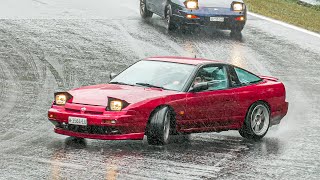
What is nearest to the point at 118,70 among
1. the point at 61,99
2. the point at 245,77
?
the point at 245,77

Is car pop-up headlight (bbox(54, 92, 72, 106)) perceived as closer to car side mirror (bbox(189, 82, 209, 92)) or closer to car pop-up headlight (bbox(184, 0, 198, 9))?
car side mirror (bbox(189, 82, 209, 92))

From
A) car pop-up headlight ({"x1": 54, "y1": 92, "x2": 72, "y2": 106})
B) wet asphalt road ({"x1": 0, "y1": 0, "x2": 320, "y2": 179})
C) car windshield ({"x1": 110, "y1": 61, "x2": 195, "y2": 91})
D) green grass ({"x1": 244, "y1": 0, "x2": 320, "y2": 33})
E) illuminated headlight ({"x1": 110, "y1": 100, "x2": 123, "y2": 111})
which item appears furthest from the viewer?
green grass ({"x1": 244, "y1": 0, "x2": 320, "y2": 33})

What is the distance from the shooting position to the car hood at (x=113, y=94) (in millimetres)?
13219

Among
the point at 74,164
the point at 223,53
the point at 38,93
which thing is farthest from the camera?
the point at 223,53

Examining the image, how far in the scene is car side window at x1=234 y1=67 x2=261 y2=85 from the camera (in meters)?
15.1

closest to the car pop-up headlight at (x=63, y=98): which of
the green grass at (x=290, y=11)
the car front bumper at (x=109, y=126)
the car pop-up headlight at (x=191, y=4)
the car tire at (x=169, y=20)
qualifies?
the car front bumper at (x=109, y=126)

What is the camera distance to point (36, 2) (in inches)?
1160

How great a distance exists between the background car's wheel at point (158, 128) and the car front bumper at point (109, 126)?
12 cm

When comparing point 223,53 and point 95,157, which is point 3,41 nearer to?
point 223,53

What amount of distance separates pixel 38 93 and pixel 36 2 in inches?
471

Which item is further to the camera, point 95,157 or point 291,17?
point 291,17

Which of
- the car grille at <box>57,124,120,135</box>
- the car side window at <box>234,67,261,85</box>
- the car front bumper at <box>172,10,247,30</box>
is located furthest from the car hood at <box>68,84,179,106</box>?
the car front bumper at <box>172,10,247,30</box>

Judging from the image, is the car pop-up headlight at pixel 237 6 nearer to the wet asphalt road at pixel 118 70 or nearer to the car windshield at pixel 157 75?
the wet asphalt road at pixel 118 70

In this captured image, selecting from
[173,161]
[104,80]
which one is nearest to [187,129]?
[173,161]
